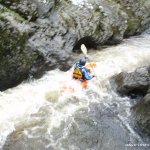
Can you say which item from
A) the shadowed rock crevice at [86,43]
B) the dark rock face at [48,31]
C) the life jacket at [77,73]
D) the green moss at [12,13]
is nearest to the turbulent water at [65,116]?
the life jacket at [77,73]

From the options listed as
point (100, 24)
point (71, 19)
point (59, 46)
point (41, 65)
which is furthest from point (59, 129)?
point (100, 24)

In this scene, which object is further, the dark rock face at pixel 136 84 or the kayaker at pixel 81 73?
the kayaker at pixel 81 73

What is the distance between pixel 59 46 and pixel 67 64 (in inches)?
32.2

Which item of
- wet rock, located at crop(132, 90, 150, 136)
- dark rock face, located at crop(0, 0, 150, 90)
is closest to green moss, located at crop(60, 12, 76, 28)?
dark rock face, located at crop(0, 0, 150, 90)

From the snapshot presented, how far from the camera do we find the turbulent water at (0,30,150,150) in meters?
7.80

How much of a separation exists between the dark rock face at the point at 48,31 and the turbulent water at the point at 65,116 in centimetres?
55

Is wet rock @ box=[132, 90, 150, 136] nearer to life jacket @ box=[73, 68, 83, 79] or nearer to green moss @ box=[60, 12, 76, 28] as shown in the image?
life jacket @ box=[73, 68, 83, 79]

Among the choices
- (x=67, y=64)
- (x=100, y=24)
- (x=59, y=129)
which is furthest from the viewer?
(x=100, y=24)

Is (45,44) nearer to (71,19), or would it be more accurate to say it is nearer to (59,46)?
(59,46)

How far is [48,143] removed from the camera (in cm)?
775

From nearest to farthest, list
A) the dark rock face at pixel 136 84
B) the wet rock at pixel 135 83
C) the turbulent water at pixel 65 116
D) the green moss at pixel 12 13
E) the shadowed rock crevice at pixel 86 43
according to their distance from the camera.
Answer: the turbulent water at pixel 65 116, the dark rock face at pixel 136 84, the green moss at pixel 12 13, the wet rock at pixel 135 83, the shadowed rock crevice at pixel 86 43

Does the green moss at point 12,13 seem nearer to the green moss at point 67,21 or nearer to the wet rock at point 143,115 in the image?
the green moss at point 67,21

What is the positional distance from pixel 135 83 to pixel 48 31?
12.2ft

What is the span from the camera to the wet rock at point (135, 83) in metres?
9.92
